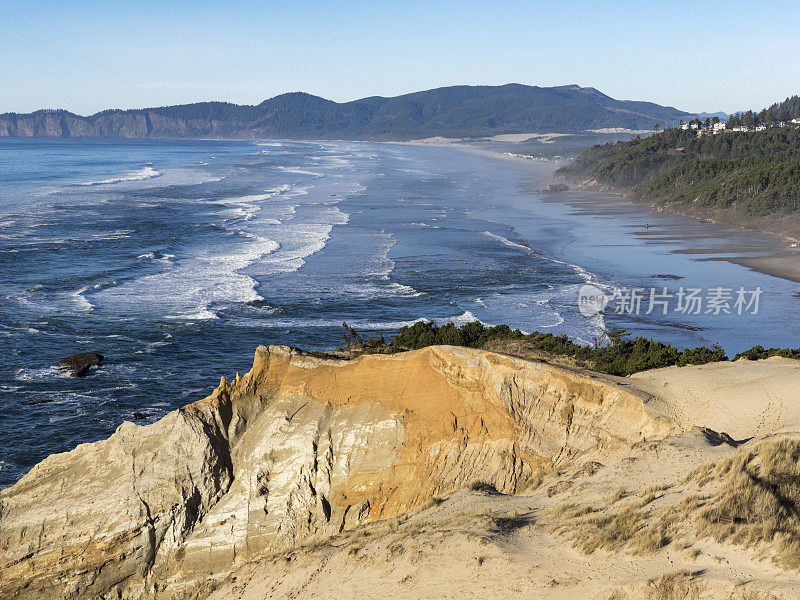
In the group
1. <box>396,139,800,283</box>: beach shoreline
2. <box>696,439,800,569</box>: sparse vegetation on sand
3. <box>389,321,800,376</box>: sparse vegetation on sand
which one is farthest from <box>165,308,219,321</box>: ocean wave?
<box>396,139,800,283</box>: beach shoreline

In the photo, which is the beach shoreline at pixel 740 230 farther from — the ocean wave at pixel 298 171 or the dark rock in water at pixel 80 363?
the dark rock in water at pixel 80 363

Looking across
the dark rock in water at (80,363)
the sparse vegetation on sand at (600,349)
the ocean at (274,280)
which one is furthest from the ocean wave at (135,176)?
the sparse vegetation on sand at (600,349)

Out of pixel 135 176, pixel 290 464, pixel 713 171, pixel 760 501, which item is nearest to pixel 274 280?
pixel 290 464

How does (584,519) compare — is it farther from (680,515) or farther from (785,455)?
(785,455)

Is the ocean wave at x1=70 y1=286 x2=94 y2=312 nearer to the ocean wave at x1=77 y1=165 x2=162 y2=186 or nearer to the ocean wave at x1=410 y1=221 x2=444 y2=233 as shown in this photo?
the ocean wave at x1=410 y1=221 x2=444 y2=233

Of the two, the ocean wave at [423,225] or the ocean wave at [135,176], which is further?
the ocean wave at [135,176]
